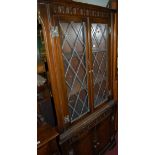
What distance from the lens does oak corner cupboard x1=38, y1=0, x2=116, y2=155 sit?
1185mm

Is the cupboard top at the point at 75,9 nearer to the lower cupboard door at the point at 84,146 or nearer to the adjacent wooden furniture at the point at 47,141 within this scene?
the adjacent wooden furniture at the point at 47,141

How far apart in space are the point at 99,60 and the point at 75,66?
17.0 inches

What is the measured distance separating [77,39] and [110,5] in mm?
1088

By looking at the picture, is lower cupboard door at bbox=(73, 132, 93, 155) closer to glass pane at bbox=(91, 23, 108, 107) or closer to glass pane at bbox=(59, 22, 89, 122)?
glass pane at bbox=(59, 22, 89, 122)

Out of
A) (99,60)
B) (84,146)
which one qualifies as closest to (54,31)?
(99,60)

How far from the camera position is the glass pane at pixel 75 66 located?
1331 mm

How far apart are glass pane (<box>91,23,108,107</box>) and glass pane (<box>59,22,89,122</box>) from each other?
0.19 metres

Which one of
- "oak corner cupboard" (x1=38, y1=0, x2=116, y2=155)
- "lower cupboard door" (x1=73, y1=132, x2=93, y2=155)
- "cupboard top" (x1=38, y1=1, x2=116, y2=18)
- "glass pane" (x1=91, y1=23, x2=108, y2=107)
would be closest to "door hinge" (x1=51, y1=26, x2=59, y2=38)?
"oak corner cupboard" (x1=38, y1=0, x2=116, y2=155)

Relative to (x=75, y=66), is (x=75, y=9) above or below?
above

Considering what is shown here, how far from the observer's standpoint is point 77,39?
56.9 inches

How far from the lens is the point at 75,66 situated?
4.87 feet

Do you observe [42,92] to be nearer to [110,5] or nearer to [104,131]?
[104,131]

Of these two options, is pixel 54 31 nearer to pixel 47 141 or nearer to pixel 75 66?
pixel 75 66
